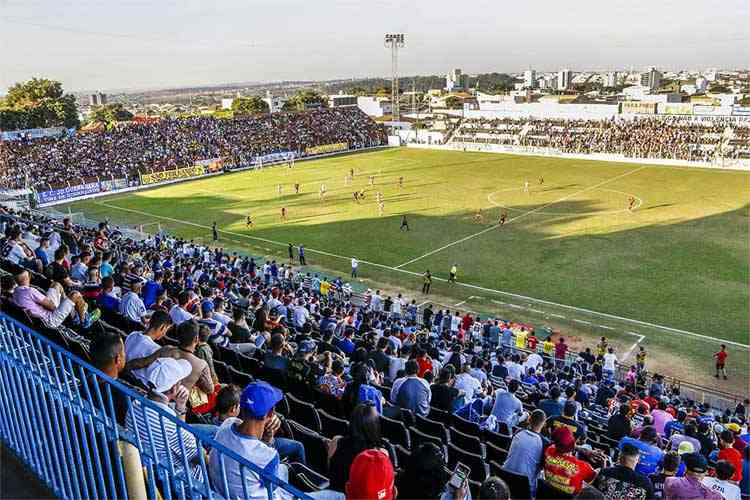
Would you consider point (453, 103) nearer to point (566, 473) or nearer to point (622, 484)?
point (566, 473)

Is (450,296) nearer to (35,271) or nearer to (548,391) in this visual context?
(548,391)

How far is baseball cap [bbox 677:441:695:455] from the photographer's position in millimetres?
9570

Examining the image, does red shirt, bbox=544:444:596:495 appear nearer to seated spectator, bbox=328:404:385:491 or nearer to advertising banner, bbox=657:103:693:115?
seated spectator, bbox=328:404:385:491

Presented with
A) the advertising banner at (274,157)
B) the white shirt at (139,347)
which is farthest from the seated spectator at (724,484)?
the advertising banner at (274,157)

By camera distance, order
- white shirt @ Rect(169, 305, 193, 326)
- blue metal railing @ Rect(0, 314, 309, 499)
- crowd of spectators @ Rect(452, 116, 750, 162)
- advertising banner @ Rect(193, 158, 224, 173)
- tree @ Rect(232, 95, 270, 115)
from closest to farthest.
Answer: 1. blue metal railing @ Rect(0, 314, 309, 499)
2. white shirt @ Rect(169, 305, 193, 326)
3. advertising banner @ Rect(193, 158, 224, 173)
4. crowd of spectators @ Rect(452, 116, 750, 162)
5. tree @ Rect(232, 95, 270, 115)

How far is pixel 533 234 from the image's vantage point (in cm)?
3500

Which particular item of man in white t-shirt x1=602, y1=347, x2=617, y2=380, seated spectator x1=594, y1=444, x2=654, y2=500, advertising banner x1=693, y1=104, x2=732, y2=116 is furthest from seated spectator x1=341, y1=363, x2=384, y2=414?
advertising banner x1=693, y1=104, x2=732, y2=116

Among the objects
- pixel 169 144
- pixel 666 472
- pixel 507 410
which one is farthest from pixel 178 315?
pixel 169 144

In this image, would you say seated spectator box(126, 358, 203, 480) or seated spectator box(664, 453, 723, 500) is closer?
seated spectator box(126, 358, 203, 480)

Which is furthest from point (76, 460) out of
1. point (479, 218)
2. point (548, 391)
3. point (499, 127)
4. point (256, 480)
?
point (499, 127)

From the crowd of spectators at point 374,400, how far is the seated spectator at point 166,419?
0.07 feet

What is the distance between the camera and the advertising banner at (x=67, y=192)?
47.0 metres

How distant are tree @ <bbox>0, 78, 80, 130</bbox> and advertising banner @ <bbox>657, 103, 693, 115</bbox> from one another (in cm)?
7776

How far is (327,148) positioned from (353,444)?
232 feet
